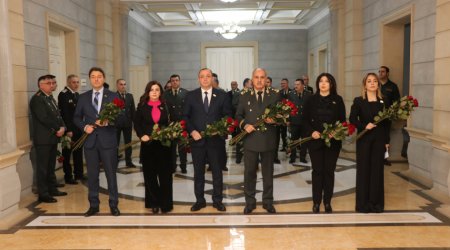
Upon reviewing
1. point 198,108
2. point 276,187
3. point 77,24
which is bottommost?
point 276,187

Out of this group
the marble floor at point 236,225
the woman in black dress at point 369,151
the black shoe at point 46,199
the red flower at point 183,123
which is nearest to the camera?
the marble floor at point 236,225

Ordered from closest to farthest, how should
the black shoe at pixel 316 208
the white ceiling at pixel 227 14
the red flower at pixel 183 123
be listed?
the red flower at pixel 183 123
the black shoe at pixel 316 208
the white ceiling at pixel 227 14

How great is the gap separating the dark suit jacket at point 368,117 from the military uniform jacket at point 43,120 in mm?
3580

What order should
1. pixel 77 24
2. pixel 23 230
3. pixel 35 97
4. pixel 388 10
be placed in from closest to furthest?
pixel 23 230 → pixel 35 97 → pixel 388 10 → pixel 77 24

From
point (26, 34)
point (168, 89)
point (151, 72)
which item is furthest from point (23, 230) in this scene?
point (151, 72)

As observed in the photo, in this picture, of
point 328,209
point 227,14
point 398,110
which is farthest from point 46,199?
point 227,14

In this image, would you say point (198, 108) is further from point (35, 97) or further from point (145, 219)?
point (35, 97)

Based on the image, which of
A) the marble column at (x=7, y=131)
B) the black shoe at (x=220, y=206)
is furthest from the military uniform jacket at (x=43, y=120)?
the black shoe at (x=220, y=206)

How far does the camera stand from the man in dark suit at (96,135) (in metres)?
4.73

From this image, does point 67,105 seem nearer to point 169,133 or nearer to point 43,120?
point 43,120

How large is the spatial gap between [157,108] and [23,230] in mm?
1768

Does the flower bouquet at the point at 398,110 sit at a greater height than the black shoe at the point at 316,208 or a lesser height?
greater

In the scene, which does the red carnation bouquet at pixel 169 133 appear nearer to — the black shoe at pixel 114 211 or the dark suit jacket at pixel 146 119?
the dark suit jacket at pixel 146 119

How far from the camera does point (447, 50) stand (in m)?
5.19
